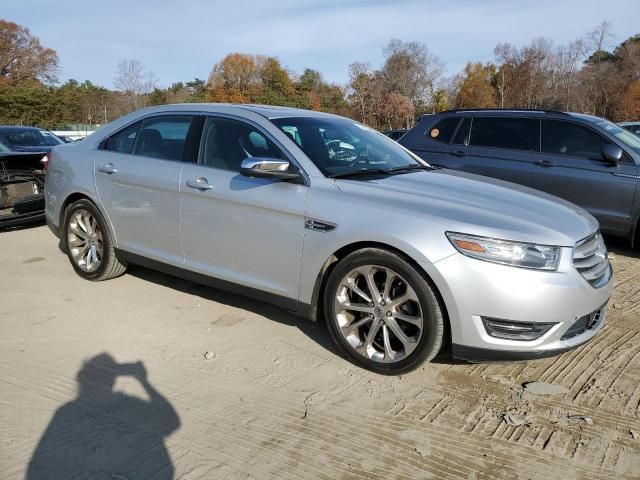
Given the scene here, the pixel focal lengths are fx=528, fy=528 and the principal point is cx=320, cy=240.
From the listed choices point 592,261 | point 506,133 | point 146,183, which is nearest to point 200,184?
point 146,183

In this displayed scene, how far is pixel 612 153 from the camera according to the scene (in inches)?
240

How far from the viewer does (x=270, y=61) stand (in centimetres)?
8219

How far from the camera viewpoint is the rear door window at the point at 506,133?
6.88m

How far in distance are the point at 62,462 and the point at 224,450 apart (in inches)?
29.8

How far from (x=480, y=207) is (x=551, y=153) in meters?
4.04

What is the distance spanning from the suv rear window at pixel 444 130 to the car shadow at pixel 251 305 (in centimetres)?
416

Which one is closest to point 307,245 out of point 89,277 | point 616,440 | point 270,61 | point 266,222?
point 266,222

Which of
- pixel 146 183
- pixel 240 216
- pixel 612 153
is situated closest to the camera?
pixel 240 216

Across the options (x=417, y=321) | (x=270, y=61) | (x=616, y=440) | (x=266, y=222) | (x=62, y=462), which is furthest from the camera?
(x=270, y=61)

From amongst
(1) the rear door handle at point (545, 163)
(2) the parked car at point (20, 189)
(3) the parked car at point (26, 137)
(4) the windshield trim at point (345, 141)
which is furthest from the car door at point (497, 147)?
(3) the parked car at point (26, 137)

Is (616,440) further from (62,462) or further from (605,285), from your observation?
(62,462)

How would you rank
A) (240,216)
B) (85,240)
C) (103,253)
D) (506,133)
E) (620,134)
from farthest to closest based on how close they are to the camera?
(506,133) → (620,134) → (85,240) → (103,253) → (240,216)

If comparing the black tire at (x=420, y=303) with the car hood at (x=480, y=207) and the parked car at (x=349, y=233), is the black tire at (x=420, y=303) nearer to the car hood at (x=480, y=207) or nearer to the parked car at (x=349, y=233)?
the parked car at (x=349, y=233)

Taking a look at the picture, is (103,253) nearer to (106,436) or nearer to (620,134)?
(106,436)
